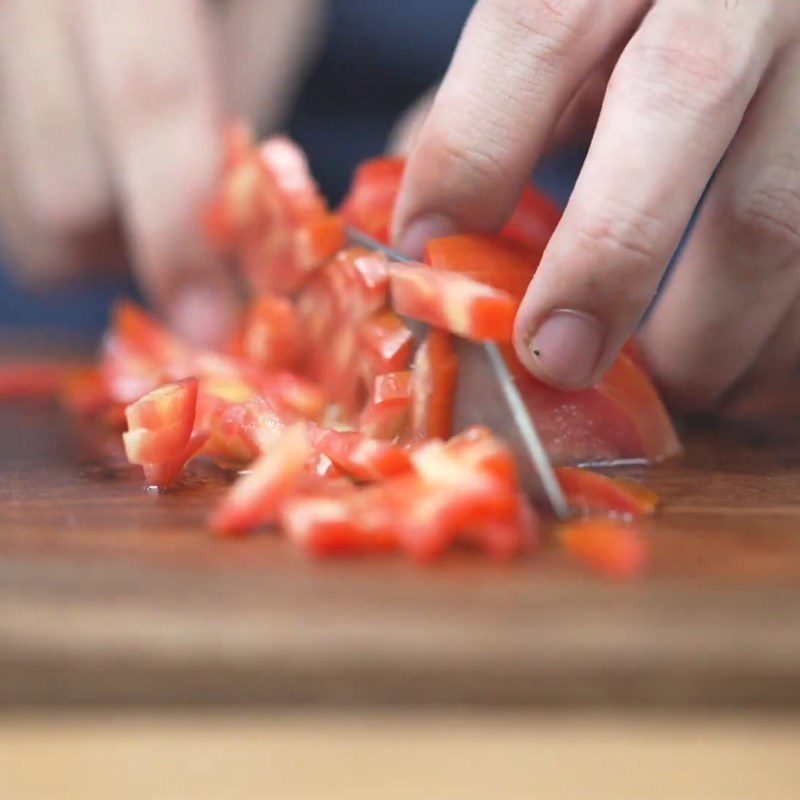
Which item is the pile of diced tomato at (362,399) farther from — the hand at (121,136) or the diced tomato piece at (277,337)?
the hand at (121,136)

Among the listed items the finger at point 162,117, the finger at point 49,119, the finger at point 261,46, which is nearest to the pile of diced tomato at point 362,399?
the finger at point 162,117

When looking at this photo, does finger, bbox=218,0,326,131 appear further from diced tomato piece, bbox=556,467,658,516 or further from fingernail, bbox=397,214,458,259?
diced tomato piece, bbox=556,467,658,516

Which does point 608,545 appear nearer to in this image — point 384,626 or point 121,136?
point 384,626

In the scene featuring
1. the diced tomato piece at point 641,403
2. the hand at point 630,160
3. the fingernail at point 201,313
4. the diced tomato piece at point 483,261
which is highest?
the hand at point 630,160

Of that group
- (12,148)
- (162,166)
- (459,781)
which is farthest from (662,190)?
(12,148)

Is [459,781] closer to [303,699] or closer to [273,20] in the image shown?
[303,699]

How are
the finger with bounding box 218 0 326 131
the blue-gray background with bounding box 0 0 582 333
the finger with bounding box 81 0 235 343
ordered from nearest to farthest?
the finger with bounding box 81 0 235 343
the finger with bounding box 218 0 326 131
the blue-gray background with bounding box 0 0 582 333

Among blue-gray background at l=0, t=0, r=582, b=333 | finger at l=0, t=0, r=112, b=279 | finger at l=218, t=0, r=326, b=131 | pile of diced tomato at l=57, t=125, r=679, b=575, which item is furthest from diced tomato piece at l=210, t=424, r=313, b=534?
blue-gray background at l=0, t=0, r=582, b=333

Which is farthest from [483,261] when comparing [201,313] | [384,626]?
[201,313]
